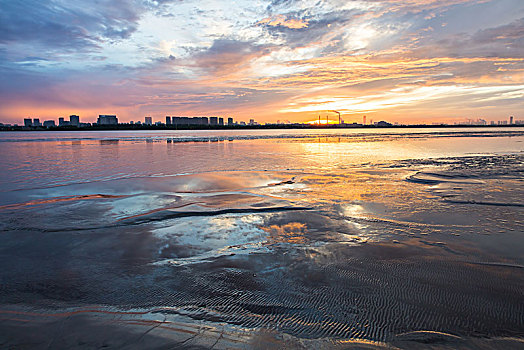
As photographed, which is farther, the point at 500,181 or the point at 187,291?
the point at 500,181

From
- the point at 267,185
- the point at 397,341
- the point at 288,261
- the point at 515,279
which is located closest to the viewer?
the point at 397,341

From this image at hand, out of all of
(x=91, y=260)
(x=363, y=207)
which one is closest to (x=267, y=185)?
(x=363, y=207)

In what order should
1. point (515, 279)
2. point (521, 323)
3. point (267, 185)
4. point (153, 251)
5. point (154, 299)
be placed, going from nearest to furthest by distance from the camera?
point (521, 323)
point (154, 299)
point (515, 279)
point (153, 251)
point (267, 185)

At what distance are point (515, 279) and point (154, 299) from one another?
383 cm

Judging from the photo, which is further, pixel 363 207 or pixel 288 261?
pixel 363 207

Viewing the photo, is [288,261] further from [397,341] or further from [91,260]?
[91,260]

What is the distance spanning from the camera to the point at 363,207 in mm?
6086

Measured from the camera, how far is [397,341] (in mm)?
2254

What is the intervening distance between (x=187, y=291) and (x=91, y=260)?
5.37ft

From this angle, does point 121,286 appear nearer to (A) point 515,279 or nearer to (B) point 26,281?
Result: (B) point 26,281

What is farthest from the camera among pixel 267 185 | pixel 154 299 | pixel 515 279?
pixel 267 185

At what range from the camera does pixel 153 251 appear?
4.06 metres

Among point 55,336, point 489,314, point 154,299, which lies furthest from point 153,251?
point 489,314

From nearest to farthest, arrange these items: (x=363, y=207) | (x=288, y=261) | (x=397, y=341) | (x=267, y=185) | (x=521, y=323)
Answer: (x=397, y=341)
(x=521, y=323)
(x=288, y=261)
(x=363, y=207)
(x=267, y=185)
